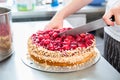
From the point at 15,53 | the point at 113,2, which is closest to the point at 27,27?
the point at 15,53

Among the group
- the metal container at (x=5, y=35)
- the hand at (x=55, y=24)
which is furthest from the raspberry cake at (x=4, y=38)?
the hand at (x=55, y=24)

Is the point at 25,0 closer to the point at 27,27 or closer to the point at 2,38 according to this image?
the point at 27,27

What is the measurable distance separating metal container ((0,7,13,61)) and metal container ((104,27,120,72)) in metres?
0.49

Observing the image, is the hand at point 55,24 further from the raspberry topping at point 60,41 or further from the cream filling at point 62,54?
the cream filling at point 62,54

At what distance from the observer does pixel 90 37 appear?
0.84 meters

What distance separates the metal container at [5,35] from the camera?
2.59ft

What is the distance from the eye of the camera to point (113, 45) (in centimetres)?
107

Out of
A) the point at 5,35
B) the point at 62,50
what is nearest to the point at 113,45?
the point at 62,50

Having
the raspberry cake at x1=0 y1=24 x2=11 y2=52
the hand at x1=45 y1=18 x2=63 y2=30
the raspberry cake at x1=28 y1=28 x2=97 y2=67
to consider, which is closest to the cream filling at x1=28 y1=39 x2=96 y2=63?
the raspberry cake at x1=28 y1=28 x2=97 y2=67

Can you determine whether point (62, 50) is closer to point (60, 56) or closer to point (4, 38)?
point (60, 56)

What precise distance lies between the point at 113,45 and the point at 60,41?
38cm

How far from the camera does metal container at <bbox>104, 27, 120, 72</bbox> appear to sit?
103 cm

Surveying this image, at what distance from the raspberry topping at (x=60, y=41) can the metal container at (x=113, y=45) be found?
23cm

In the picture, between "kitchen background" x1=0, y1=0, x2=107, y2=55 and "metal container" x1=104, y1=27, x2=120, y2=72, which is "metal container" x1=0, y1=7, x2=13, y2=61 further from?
"kitchen background" x1=0, y1=0, x2=107, y2=55
